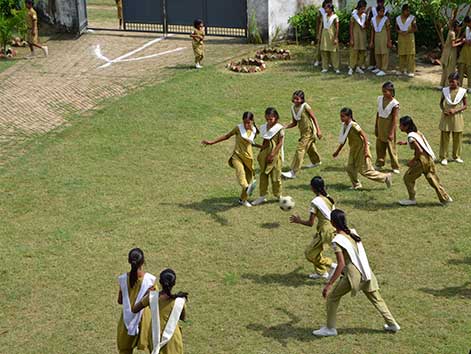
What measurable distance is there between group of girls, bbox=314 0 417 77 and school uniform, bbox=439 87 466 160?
5367 millimetres

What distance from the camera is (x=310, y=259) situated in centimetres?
1083

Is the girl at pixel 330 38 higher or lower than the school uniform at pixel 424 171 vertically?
higher

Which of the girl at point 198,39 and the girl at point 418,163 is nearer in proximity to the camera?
the girl at point 418,163

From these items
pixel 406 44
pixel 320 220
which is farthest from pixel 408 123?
pixel 406 44

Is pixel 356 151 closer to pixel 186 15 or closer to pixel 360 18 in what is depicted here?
pixel 360 18

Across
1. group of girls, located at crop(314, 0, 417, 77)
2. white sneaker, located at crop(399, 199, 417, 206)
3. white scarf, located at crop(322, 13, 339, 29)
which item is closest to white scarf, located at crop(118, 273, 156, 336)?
white sneaker, located at crop(399, 199, 417, 206)

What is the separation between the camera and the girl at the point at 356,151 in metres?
13.5

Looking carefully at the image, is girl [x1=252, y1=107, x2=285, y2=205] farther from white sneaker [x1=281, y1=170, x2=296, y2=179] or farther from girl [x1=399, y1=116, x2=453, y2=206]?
girl [x1=399, y1=116, x2=453, y2=206]

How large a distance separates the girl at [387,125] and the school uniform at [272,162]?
7.41ft

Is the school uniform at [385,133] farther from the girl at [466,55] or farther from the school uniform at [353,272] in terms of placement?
the school uniform at [353,272]

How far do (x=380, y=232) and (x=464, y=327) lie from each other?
282 cm

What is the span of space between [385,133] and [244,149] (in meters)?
2.81

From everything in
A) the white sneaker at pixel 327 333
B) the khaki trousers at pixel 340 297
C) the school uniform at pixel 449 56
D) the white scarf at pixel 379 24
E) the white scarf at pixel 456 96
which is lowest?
the white sneaker at pixel 327 333

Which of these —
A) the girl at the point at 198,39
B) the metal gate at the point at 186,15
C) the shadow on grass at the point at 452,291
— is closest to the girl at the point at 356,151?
the shadow on grass at the point at 452,291
